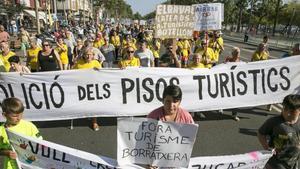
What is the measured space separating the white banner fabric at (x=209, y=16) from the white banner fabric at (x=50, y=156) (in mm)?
10375

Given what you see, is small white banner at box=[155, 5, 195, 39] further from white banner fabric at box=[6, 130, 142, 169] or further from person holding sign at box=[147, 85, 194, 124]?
white banner fabric at box=[6, 130, 142, 169]

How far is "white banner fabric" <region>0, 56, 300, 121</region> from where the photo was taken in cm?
673

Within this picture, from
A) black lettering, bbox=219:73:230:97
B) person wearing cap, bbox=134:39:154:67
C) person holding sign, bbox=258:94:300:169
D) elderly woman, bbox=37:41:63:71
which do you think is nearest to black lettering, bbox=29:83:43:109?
elderly woman, bbox=37:41:63:71

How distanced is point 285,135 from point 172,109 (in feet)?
3.67

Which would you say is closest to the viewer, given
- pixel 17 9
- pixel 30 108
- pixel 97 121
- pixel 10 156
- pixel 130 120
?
pixel 130 120

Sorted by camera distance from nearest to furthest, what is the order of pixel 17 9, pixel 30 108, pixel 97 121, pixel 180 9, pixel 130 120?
pixel 130 120 → pixel 30 108 → pixel 97 121 → pixel 180 9 → pixel 17 9

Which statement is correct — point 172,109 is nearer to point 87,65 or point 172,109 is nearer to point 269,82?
point 87,65

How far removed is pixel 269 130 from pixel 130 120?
56.0 inches

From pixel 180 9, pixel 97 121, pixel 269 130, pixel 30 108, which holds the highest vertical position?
pixel 180 9

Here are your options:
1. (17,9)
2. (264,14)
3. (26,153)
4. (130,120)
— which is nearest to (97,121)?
(26,153)

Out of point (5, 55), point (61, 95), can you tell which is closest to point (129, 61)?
point (61, 95)

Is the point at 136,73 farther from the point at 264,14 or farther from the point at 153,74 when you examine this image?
the point at 264,14

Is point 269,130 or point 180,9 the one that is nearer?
point 269,130

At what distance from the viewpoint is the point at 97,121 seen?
7.79m
